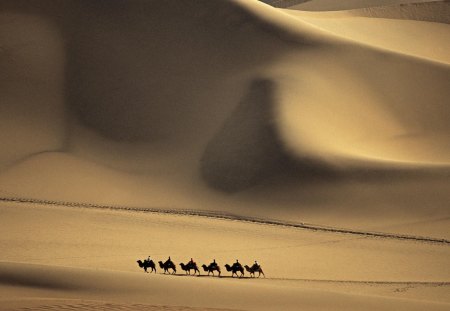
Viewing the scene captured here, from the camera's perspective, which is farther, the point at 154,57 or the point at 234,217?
the point at 154,57

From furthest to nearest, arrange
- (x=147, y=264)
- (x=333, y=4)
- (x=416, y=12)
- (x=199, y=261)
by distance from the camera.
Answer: (x=333, y=4), (x=416, y=12), (x=199, y=261), (x=147, y=264)

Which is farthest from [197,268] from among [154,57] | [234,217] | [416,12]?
[416,12]

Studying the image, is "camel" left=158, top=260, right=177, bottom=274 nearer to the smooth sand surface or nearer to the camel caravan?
the camel caravan

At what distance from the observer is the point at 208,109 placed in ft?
154

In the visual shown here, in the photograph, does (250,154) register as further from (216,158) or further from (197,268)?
(197,268)

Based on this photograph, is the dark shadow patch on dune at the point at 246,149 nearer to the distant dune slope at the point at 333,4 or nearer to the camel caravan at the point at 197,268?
the camel caravan at the point at 197,268

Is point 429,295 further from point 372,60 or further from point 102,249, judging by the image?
point 372,60

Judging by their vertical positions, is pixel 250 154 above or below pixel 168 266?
above

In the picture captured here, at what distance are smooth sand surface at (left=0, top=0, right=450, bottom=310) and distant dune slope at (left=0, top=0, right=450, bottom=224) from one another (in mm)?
92

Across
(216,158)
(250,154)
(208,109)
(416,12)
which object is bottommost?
(250,154)

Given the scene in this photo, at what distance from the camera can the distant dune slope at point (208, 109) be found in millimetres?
40781

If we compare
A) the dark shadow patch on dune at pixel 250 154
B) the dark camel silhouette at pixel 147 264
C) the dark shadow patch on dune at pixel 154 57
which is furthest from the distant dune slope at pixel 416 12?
the dark camel silhouette at pixel 147 264

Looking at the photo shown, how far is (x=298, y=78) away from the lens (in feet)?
160

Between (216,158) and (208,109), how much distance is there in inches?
167
